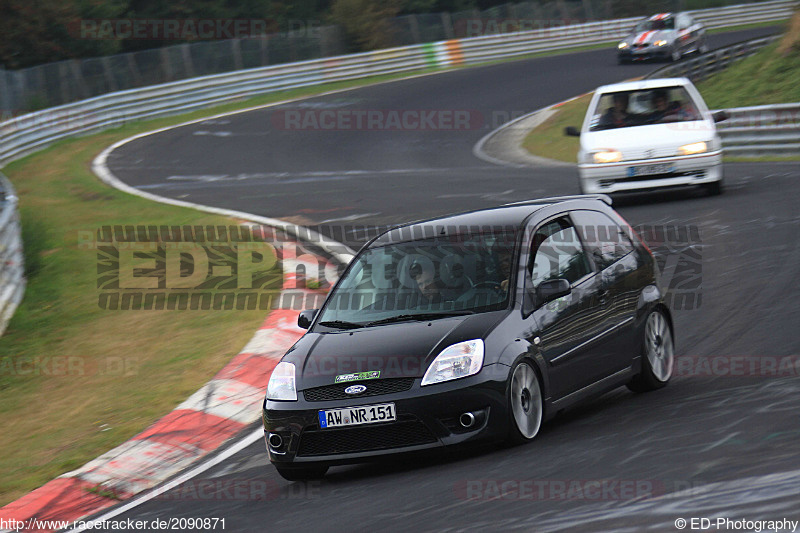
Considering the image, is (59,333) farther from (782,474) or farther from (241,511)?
(782,474)

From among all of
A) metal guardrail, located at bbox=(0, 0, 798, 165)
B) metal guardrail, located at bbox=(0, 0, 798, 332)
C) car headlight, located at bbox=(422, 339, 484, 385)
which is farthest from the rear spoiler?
metal guardrail, located at bbox=(0, 0, 798, 332)

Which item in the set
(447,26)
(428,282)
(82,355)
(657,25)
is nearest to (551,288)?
(428,282)

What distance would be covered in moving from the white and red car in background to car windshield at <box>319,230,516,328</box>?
105 feet

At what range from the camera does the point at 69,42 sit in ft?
146

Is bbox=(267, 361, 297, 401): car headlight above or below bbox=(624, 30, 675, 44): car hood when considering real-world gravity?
above

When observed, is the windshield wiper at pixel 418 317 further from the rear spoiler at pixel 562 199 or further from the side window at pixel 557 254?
the rear spoiler at pixel 562 199

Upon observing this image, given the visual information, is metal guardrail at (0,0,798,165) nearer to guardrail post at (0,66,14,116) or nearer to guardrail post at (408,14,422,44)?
guardrail post at (0,66,14,116)

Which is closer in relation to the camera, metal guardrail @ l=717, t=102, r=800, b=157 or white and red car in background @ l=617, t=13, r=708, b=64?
metal guardrail @ l=717, t=102, r=800, b=157

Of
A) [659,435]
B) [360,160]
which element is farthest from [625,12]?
[659,435]

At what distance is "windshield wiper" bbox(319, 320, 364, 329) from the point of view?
23.6 ft

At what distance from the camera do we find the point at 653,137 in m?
15.5

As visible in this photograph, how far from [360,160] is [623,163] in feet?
34.0

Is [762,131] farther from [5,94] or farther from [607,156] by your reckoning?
[5,94]

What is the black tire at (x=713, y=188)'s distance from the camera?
51.1 feet
